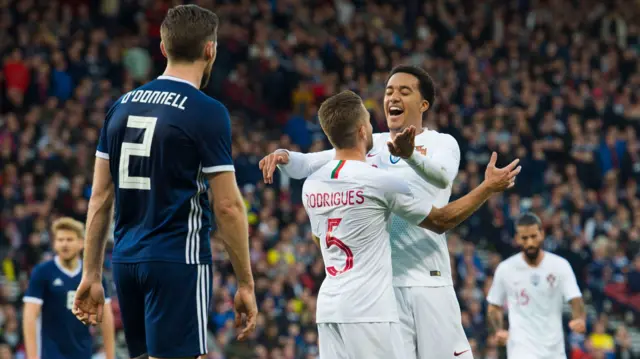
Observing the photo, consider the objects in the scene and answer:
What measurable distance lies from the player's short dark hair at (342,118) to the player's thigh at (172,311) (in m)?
1.34

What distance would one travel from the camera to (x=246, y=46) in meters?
21.7

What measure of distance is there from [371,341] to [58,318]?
3.80m

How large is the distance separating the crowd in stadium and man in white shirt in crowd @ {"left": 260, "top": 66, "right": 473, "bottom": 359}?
24.7 ft

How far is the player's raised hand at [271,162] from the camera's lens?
6.01m

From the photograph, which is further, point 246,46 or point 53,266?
point 246,46

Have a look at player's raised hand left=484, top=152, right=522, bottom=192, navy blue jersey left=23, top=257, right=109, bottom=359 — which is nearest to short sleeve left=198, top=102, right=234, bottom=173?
player's raised hand left=484, top=152, right=522, bottom=192

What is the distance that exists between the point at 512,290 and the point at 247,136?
9.77 metres

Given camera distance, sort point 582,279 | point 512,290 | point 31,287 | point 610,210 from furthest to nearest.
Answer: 1. point 610,210
2. point 582,279
3. point 512,290
4. point 31,287

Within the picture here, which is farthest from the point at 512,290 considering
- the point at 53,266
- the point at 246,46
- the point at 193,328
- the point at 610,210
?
the point at 246,46

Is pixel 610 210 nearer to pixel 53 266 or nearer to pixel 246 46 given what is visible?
pixel 246 46

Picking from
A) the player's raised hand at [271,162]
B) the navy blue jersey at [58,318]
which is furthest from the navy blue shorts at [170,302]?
the navy blue jersey at [58,318]

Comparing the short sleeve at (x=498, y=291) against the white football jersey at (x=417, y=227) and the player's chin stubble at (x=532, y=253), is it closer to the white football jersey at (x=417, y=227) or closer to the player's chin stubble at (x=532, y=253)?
the player's chin stubble at (x=532, y=253)

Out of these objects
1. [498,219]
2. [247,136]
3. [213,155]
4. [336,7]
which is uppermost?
[336,7]

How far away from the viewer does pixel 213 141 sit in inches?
189
